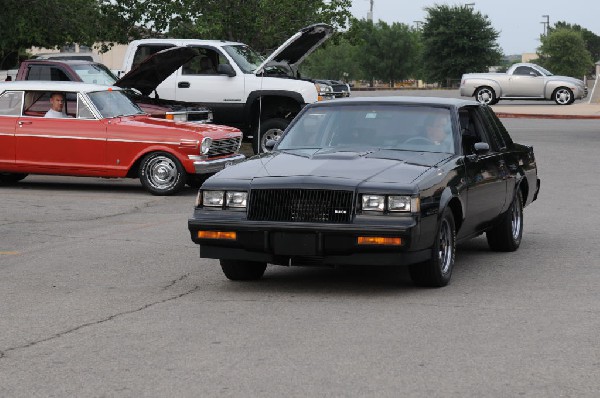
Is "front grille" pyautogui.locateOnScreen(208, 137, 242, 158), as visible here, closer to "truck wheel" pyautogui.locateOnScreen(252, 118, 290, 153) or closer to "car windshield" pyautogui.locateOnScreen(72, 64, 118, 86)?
"truck wheel" pyautogui.locateOnScreen(252, 118, 290, 153)

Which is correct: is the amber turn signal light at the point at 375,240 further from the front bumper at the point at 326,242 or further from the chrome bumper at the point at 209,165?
the chrome bumper at the point at 209,165

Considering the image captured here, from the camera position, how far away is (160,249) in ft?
40.9

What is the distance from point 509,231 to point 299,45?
1301cm

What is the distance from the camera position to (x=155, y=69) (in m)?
22.3

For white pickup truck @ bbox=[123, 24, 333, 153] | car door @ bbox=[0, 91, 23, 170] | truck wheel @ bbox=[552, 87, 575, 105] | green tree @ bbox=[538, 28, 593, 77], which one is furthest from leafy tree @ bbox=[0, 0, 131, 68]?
green tree @ bbox=[538, 28, 593, 77]

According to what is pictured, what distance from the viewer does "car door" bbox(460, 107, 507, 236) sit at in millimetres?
10695

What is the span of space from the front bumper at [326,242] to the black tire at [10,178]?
1088 centimetres

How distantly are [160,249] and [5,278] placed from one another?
2.13 m

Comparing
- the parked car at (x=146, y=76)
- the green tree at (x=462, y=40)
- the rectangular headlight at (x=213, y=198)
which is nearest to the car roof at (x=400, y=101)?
the rectangular headlight at (x=213, y=198)

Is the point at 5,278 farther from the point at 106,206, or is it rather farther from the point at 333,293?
the point at 106,206

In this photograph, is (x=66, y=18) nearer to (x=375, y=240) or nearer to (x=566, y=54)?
(x=375, y=240)

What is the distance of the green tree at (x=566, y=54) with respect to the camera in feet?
325

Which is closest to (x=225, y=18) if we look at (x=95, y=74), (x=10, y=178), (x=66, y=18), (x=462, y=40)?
(x=66, y=18)

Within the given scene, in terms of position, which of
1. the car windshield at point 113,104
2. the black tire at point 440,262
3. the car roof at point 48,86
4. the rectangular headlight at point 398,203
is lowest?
the black tire at point 440,262
